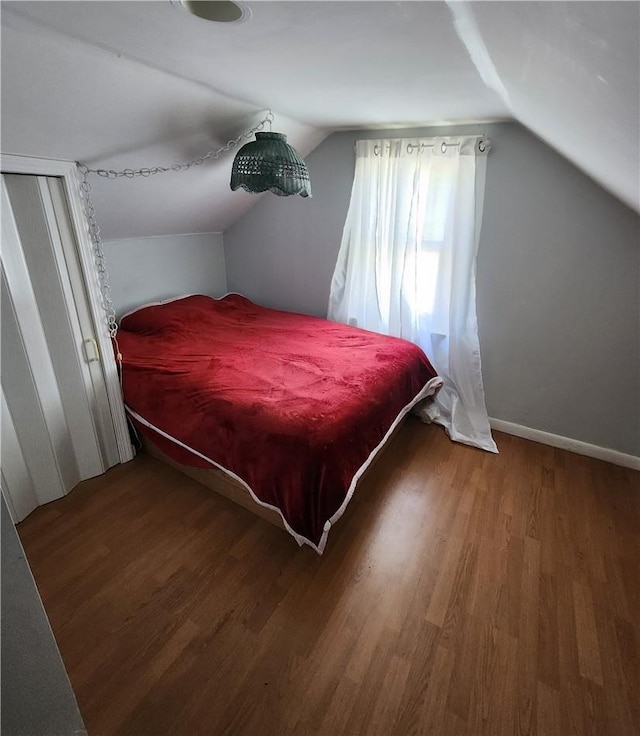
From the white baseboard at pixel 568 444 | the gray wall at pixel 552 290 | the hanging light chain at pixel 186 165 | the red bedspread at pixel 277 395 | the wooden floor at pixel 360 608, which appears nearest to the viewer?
the wooden floor at pixel 360 608

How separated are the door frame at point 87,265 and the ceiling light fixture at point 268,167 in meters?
0.78

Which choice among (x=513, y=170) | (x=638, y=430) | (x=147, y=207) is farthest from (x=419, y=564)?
(x=147, y=207)

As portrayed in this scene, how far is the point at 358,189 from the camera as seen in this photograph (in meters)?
2.72

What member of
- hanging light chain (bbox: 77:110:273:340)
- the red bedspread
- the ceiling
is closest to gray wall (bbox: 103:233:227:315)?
the red bedspread

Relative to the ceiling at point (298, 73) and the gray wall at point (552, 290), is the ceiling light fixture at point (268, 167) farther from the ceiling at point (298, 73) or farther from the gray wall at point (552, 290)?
the gray wall at point (552, 290)

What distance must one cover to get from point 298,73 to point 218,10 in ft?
1.74

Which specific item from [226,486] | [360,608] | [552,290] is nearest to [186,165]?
[226,486]

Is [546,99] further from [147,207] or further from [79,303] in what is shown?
[147,207]

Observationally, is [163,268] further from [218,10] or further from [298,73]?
[218,10]

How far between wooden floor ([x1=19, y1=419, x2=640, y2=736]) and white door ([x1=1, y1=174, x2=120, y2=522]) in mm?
219

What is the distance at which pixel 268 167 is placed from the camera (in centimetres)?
177

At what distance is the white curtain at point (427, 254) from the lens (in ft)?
7.93

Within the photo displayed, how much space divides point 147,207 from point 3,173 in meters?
0.97

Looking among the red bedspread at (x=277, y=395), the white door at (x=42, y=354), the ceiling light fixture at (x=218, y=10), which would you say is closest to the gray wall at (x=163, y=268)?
the red bedspread at (x=277, y=395)
